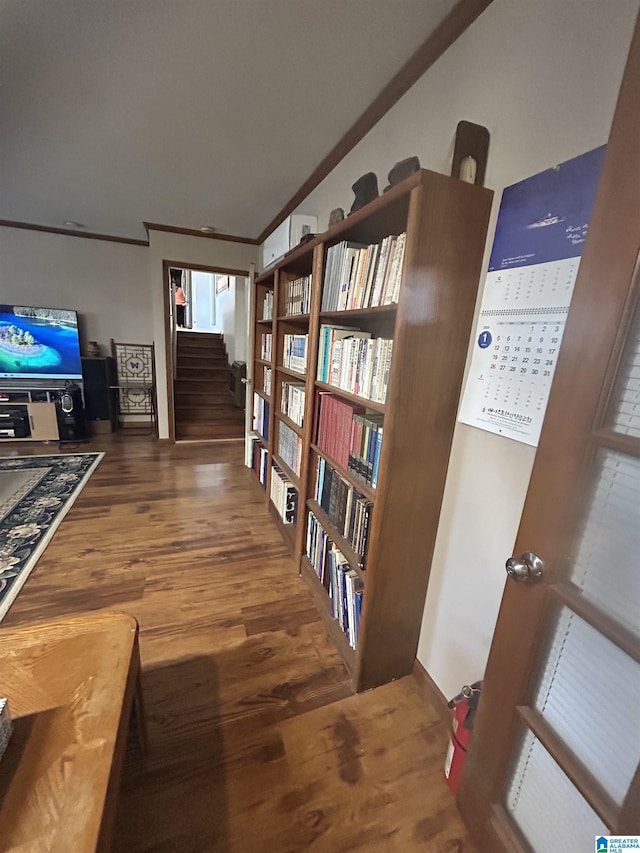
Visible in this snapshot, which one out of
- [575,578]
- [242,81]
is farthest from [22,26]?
[575,578]

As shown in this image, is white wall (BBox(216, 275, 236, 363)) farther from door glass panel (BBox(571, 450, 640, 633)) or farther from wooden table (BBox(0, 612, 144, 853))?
door glass panel (BBox(571, 450, 640, 633))

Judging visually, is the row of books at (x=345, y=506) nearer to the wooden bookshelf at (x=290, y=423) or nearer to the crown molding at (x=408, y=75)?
the wooden bookshelf at (x=290, y=423)

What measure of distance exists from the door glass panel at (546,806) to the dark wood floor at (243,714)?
27cm

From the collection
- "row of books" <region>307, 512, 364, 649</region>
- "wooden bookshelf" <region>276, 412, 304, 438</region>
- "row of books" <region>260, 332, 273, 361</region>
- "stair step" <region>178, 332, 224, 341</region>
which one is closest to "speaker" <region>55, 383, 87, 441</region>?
"row of books" <region>260, 332, 273, 361</region>

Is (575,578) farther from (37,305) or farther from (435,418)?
(37,305)

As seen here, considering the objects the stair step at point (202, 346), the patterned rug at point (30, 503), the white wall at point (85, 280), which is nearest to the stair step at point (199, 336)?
the stair step at point (202, 346)

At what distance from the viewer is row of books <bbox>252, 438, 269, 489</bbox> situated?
2816mm

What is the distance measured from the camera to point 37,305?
4117mm

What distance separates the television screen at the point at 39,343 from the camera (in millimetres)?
3850

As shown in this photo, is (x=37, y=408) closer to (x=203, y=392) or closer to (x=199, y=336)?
(x=203, y=392)

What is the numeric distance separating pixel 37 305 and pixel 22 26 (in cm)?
360

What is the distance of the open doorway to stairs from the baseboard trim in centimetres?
351

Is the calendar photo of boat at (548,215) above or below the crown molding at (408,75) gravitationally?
below

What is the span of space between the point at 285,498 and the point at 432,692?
4.08 feet
